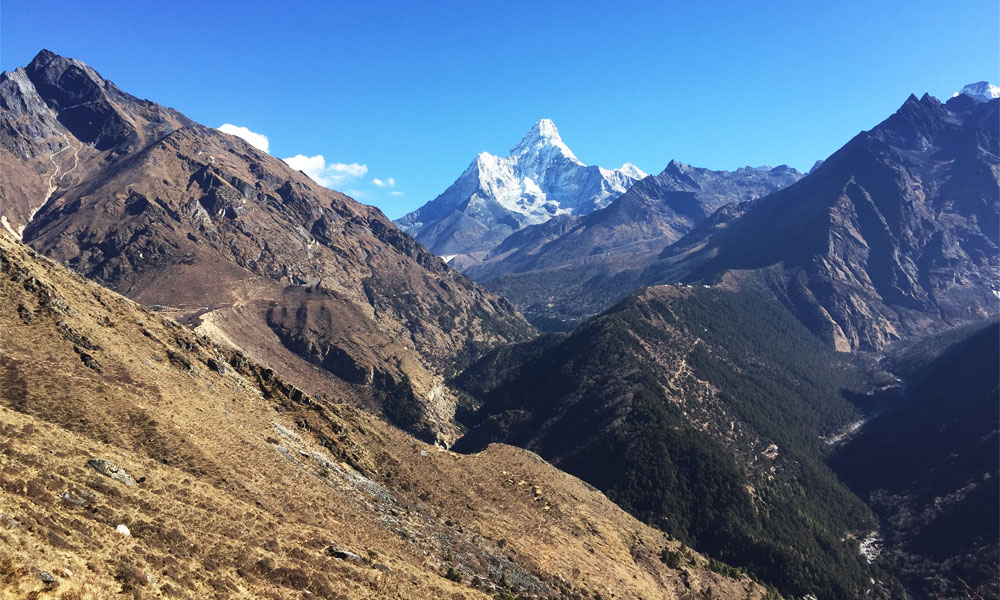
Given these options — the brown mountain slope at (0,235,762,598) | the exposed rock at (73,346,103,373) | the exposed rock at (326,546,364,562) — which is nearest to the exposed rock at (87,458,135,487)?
the brown mountain slope at (0,235,762,598)

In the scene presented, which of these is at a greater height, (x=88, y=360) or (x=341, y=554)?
(x=88, y=360)

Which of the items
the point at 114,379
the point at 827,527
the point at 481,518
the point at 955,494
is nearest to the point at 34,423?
the point at 114,379

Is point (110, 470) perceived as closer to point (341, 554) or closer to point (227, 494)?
point (227, 494)

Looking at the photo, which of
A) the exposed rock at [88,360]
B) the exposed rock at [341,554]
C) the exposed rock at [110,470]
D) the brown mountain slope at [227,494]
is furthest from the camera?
the exposed rock at [88,360]

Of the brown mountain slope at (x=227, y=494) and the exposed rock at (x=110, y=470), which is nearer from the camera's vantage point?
the brown mountain slope at (x=227, y=494)

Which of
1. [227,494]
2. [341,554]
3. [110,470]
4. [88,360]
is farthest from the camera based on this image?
[88,360]

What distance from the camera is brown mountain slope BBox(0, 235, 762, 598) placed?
36500 millimetres

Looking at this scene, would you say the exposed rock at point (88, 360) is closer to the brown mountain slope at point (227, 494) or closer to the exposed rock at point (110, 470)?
the brown mountain slope at point (227, 494)

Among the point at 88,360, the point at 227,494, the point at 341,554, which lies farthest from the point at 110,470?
the point at 88,360

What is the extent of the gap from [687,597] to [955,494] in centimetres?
15794

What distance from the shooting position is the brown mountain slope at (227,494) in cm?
3650

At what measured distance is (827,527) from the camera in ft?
598

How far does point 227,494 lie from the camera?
51594 millimetres

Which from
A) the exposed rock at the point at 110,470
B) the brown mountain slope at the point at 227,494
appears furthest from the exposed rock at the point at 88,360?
the exposed rock at the point at 110,470
